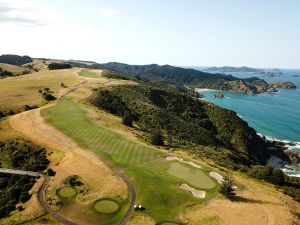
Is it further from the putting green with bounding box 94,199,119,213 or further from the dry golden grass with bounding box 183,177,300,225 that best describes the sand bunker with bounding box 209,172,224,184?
the putting green with bounding box 94,199,119,213

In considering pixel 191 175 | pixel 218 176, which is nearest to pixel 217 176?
pixel 218 176

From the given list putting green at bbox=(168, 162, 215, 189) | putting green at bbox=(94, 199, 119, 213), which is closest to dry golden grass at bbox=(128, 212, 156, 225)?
putting green at bbox=(94, 199, 119, 213)

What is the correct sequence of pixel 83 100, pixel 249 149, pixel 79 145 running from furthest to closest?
pixel 249 149 < pixel 83 100 < pixel 79 145

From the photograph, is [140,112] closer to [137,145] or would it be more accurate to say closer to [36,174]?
[137,145]

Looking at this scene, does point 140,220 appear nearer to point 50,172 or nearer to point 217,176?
point 217,176

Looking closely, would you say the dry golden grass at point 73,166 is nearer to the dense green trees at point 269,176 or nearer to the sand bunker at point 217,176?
the sand bunker at point 217,176

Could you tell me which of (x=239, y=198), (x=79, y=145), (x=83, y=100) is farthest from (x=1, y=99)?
(x=239, y=198)
